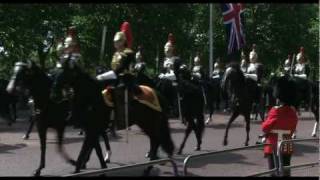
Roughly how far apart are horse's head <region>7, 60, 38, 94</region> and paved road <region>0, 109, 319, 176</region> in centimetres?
162

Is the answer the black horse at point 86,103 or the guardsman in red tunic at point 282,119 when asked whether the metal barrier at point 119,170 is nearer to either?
the guardsman in red tunic at point 282,119

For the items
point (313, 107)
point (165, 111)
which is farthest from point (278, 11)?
point (165, 111)

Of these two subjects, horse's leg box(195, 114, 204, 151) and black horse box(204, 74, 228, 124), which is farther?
black horse box(204, 74, 228, 124)

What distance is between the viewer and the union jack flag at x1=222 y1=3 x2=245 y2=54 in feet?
80.6

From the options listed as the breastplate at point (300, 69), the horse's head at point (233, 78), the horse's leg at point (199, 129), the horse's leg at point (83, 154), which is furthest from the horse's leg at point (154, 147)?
the breastplate at point (300, 69)

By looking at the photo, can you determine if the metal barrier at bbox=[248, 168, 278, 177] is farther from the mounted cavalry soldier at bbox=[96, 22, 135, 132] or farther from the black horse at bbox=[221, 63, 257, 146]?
the black horse at bbox=[221, 63, 257, 146]

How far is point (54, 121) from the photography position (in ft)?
37.0

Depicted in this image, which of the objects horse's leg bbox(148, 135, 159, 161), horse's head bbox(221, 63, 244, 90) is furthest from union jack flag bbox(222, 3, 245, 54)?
horse's leg bbox(148, 135, 159, 161)

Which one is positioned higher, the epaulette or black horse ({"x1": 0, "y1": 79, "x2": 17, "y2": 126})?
the epaulette

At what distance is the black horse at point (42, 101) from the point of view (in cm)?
1050

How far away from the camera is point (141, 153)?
14188mm

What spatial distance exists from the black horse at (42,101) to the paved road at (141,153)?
27.6 inches

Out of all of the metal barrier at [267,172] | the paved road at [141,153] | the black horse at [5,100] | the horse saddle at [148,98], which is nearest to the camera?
the metal barrier at [267,172]

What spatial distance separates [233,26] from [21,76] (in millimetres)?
15330
